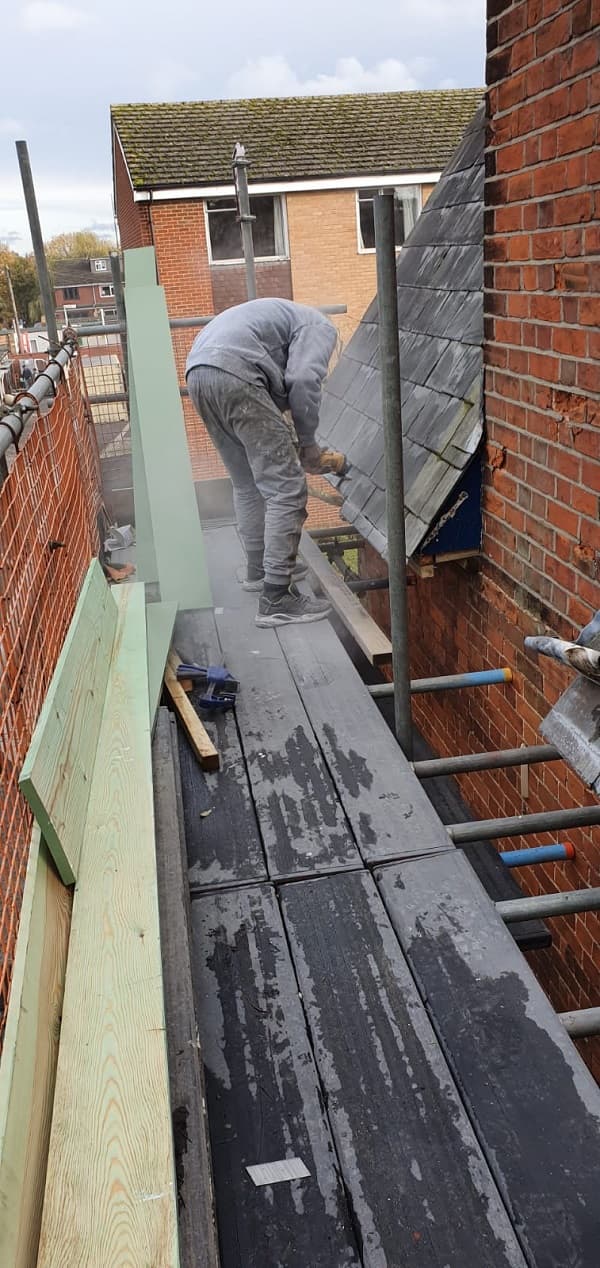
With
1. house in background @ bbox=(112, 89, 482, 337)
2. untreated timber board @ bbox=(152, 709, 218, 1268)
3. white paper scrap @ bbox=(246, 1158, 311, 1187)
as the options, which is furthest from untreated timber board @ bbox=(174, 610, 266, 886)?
house in background @ bbox=(112, 89, 482, 337)

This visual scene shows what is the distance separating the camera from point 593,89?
2578 mm

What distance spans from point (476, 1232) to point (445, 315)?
3873 millimetres

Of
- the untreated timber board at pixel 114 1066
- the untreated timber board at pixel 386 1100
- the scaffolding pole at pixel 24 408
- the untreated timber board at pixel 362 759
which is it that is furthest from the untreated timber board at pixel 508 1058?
the scaffolding pole at pixel 24 408

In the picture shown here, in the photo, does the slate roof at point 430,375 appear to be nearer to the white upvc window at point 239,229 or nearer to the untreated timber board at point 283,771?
the untreated timber board at point 283,771

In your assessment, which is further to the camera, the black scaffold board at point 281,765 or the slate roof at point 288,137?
the slate roof at point 288,137

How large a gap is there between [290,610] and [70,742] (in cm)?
232

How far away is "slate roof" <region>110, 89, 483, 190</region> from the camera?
18.5m

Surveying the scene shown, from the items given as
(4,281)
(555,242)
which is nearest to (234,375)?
(555,242)

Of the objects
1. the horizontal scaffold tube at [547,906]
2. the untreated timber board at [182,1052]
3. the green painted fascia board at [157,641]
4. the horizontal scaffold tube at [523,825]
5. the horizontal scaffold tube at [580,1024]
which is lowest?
the horizontal scaffold tube at [580,1024]

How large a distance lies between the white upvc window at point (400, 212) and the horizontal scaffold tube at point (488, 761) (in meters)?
18.2

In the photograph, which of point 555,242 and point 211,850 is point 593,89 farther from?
point 211,850

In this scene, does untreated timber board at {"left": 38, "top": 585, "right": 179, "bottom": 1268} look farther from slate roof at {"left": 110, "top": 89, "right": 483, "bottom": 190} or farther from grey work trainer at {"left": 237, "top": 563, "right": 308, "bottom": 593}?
slate roof at {"left": 110, "top": 89, "right": 483, "bottom": 190}

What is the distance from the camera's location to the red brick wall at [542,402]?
9.04 feet

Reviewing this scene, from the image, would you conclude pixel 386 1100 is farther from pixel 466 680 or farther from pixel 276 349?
pixel 276 349
